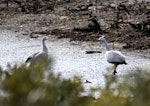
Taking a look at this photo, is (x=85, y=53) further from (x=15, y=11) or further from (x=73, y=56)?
(x=15, y=11)

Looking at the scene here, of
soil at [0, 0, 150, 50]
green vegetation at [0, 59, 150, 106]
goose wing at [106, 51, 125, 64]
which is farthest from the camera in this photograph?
soil at [0, 0, 150, 50]

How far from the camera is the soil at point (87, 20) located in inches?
668

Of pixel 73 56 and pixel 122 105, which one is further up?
pixel 122 105

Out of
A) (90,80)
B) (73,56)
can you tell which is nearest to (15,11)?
(73,56)

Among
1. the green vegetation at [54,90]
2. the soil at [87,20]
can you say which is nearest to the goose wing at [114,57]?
the soil at [87,20]

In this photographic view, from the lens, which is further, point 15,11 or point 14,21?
point 15,11

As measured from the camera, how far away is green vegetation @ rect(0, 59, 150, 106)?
299cm

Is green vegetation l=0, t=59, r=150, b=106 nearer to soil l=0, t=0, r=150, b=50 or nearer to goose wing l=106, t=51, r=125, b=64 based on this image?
goose wing l=106, t=51, r=125, b=64

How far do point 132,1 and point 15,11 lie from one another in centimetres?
393

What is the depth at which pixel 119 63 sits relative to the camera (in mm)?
13266

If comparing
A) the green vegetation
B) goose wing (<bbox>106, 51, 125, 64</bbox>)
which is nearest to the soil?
goose wing (<bbox>106, 51, 125, 64</bbox>)

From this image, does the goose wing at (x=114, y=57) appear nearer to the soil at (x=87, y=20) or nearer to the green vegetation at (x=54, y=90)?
the soil at (x=87, y=20)

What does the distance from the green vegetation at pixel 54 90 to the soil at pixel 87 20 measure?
1190 centimetres

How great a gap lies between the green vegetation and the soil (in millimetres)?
11902
